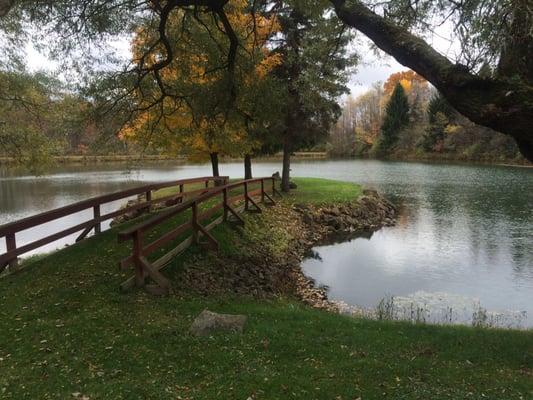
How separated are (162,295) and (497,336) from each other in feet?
17.6

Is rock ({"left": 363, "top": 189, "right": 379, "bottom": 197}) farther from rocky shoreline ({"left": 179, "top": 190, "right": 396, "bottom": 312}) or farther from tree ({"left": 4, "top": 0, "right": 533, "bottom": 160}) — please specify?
tree ({"left": 4, "top": 0, "right": 533, "bottom": 160})

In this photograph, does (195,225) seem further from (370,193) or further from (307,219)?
(370,193)

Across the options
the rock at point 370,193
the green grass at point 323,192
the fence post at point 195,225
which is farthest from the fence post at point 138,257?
the rock at point 370,193

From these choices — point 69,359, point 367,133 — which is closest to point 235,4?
point 69,359

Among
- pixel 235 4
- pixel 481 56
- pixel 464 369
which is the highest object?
pixel 235 4

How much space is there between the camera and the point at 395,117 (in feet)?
246

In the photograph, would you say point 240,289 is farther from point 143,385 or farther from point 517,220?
point 517,220

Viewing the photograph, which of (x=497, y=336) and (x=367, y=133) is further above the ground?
(x=367, y=133)

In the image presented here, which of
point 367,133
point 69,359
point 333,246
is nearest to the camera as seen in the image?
point 69,359

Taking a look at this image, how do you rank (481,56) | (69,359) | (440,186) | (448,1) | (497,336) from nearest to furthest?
(69,359), (481,56), (497,336), (448,1), (440,186)

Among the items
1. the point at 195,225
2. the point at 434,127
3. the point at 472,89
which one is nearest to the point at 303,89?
the point at 195,225

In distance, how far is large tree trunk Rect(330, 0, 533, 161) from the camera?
167 inches

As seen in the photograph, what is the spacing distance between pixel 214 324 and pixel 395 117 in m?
74.5

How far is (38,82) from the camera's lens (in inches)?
586
